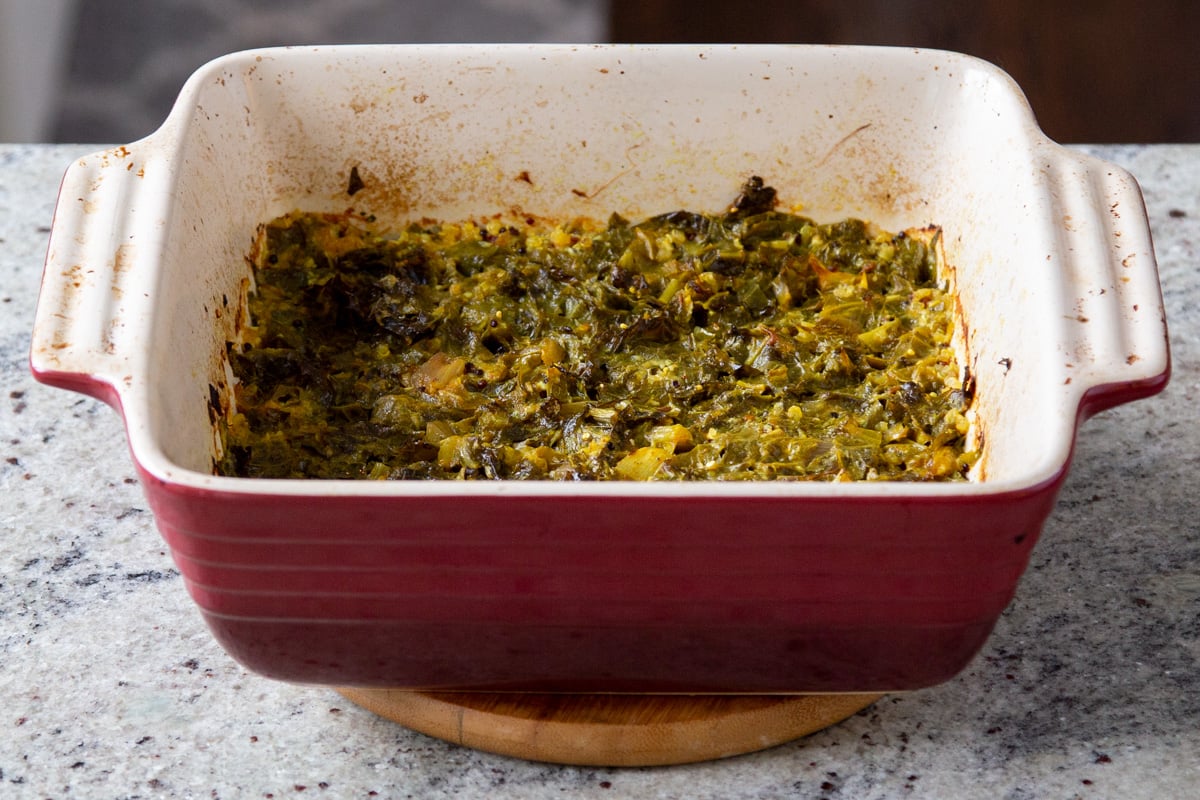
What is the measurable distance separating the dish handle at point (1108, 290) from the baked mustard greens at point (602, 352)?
0.93 ft

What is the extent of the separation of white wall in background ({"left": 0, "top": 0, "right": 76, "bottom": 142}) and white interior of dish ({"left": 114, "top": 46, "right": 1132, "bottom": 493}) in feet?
9.09

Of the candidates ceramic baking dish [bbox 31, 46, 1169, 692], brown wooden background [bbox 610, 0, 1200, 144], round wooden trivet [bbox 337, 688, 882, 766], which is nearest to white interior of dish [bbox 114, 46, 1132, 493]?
ceramic baking dish [bbox 31, 46, 1169, 692]

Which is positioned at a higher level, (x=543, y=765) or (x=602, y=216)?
(x=602, y=216)

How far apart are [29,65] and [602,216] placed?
128 inches

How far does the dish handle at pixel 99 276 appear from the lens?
1397 mm

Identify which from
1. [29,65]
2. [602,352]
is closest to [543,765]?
[602,352]

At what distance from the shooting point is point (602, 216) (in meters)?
2.11

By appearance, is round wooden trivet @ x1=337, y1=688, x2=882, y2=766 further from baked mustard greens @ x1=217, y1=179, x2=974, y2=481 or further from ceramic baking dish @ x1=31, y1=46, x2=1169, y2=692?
baked mustard greens @ x1=217, y1=179, x2=974, y2=481

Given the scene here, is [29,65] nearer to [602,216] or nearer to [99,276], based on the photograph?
[602,216]

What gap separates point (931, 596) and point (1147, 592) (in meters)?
0.56

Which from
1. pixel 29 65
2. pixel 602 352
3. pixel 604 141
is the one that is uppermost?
pixel 604 141

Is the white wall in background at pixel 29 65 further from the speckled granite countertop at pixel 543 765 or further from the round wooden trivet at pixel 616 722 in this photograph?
the round wooden trivet at pixel 616 722

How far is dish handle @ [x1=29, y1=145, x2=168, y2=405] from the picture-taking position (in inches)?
55.0

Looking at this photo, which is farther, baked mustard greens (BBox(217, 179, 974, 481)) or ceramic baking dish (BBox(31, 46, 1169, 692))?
baked mustard greens (BBox(217, 179, 974, 481))
